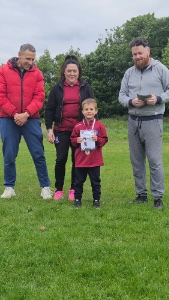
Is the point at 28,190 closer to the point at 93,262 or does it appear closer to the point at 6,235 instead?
the point at 6,235

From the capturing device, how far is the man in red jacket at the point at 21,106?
694cm

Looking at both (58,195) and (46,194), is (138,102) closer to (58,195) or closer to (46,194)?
(58,195)

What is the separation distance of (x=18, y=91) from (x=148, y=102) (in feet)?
7.32

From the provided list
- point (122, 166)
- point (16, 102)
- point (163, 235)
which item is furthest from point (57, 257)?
point (122, 166)

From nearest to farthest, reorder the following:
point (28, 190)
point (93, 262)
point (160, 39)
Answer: point (93, 262) → point (28, 190) → point (160, 39)

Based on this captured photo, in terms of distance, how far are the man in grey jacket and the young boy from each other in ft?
1.88

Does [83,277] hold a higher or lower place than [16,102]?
lower

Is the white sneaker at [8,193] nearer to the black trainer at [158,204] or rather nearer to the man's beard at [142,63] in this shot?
the black trainer at [158,204]

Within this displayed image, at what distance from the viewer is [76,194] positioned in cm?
663

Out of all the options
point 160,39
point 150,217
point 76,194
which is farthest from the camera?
point 160,39

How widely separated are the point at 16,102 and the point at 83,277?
3833 mm

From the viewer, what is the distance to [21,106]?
23.2 ft

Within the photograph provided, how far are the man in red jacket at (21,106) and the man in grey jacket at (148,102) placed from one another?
1559 mm

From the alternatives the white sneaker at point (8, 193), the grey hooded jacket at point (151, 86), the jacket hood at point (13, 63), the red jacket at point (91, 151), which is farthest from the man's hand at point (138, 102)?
the white sneaker at point (8, 193)
